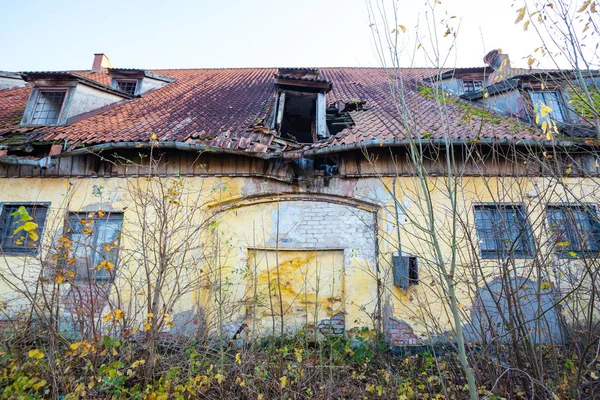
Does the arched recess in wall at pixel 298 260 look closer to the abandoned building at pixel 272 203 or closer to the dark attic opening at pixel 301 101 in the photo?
the abandoned building at pixel 272 203

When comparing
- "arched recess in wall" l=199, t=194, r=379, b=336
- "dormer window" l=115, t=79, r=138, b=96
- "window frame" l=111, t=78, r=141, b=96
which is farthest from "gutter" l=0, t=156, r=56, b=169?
"dormer window" l=115, t=79, r=138, b=96

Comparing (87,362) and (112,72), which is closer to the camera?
(87,362)

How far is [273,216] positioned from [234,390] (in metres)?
3.09

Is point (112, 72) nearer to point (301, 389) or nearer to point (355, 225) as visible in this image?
point (355, 225)

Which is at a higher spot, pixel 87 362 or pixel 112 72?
pixel 112 72

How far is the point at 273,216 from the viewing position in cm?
654

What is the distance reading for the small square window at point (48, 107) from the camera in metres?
7.79

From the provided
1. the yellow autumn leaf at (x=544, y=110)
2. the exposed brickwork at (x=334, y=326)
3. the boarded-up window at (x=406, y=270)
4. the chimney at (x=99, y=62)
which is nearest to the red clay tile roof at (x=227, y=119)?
the yellow autumn leaf at (x=544, y=110)

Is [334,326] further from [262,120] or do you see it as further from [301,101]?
[301,101]

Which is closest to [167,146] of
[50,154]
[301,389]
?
[50,154]

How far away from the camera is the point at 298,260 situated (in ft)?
20.8

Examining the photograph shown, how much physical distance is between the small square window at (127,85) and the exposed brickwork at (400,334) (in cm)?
954

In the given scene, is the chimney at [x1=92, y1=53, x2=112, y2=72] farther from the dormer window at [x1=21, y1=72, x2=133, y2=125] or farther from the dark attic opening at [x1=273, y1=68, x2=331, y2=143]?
the dark attic opening at [x1=273, y1=68, x2=331, y2=143]

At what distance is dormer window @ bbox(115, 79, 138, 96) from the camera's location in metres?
9.98
